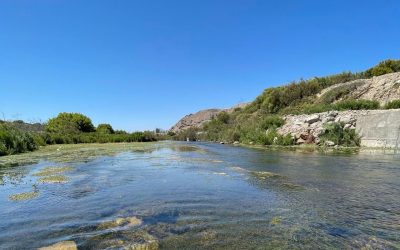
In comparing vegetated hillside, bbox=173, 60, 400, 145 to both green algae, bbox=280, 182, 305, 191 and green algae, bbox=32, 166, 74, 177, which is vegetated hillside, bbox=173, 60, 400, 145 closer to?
green algae, bbox=280, 182, 305, 191

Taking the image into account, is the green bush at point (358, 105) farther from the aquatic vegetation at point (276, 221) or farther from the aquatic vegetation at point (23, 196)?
the aquatic vegetation at point (23, 196)

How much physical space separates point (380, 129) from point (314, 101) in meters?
18.9

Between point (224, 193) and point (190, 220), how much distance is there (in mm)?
2295

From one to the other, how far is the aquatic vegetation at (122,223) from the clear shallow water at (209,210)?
3.9 inches

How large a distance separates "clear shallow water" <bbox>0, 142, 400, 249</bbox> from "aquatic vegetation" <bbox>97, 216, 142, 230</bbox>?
3.9 inches

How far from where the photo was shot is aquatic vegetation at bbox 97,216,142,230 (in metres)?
5.15

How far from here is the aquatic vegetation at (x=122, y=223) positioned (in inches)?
203

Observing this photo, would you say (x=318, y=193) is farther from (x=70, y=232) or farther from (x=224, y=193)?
(x=70, y=232)

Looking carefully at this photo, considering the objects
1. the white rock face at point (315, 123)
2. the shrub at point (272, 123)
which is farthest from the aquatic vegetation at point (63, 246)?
the shrub at point (272, 123)

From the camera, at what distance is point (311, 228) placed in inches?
198

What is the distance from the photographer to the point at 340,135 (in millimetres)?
23734

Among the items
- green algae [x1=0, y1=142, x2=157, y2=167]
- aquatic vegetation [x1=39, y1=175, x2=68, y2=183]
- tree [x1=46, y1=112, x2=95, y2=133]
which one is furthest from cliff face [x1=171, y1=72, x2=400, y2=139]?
tree [x1=46, y1=112, x2=95, y2=133]

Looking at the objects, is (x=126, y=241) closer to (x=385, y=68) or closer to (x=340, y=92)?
(x=340, y=92)

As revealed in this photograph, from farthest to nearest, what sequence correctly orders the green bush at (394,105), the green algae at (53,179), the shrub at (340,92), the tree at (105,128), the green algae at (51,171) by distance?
1. the tree at (105,128)
2. the shrub at (340,92)
3. the green bush at (394,105)
4. the green algae at (51,171)
5. the green algae at (53,179)
